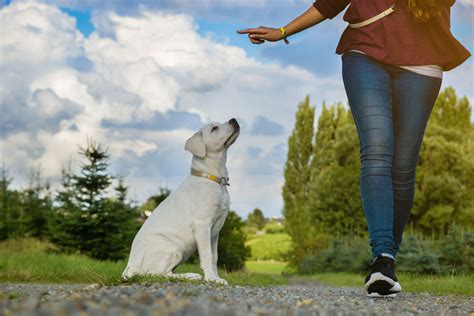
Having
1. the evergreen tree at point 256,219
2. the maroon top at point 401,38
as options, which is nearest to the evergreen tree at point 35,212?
the maroon top at point 401,38

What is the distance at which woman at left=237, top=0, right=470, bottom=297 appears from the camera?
4.46 m

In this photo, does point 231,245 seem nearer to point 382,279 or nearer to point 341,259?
point 341,259

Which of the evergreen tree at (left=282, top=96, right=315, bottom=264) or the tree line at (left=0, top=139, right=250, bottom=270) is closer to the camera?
the tree line at (left=0, top=139, right=250, bottom=270)

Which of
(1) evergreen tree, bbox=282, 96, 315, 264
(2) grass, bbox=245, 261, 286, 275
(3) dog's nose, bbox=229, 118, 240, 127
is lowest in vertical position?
(2) grass, bbox=245, 261, 286, 275

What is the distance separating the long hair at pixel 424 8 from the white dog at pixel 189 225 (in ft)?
6.86

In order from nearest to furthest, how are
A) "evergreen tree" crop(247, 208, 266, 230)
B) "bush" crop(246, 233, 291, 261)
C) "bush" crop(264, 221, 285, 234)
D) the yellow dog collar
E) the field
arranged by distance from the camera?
1. the yellow dog collar
2. the field
3. "bush" crop(246, 233, 291, 261)
4. "bush" crop(264, 221, 285, 234)
5. "evergreen tree" crop(247, 208, 266, 230)

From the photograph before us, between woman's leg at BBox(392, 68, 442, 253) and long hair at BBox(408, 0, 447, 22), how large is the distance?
1.39ft

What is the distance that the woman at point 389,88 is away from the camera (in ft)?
14.6

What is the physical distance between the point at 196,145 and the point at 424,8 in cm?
233

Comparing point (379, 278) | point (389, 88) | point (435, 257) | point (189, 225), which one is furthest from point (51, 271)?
point (389, 88)

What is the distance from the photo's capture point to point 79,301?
2.39 m

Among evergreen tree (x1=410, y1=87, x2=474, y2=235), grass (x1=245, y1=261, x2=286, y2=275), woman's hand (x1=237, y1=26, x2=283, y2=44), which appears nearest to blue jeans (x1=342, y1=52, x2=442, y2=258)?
woman's hand (x1=237, y1=26, x2=283, y2=44)

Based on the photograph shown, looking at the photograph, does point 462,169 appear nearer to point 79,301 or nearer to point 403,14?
point 403,14

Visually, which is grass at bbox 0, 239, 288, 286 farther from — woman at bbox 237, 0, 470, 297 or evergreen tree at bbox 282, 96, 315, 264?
evergreen tree at bbox 282, 96, 315, 264
